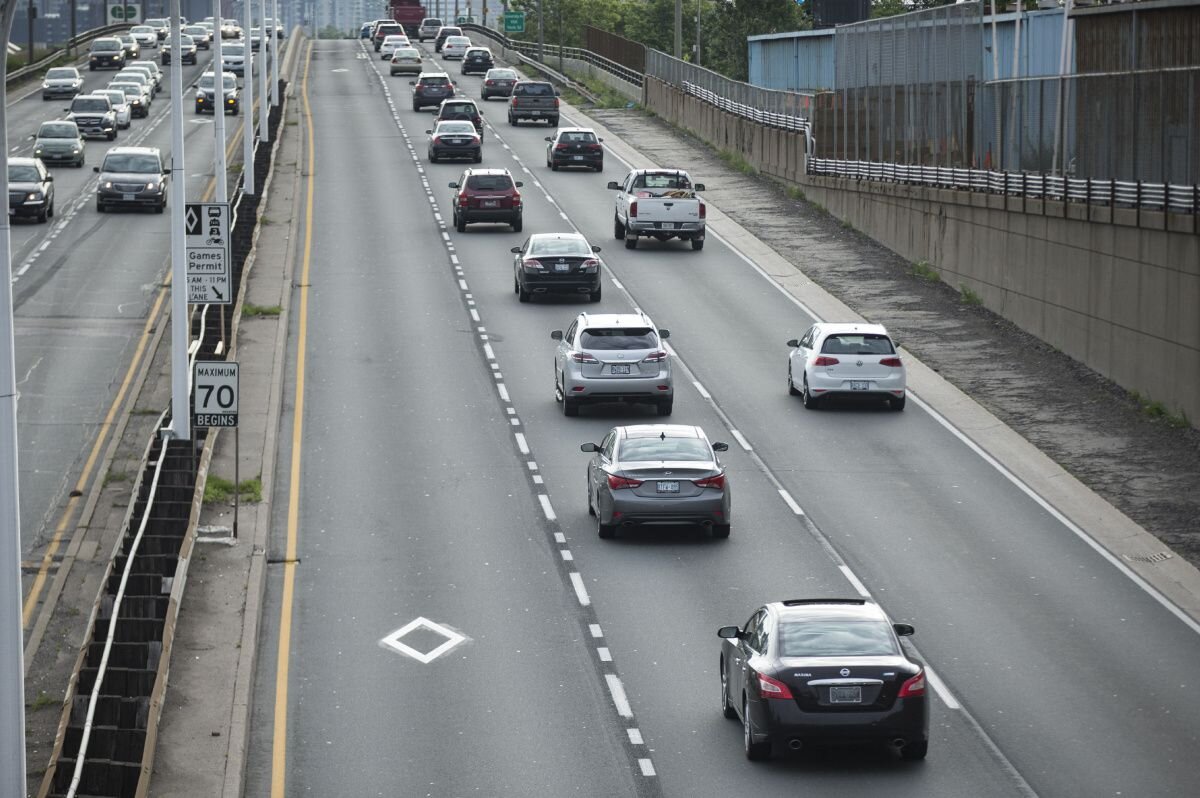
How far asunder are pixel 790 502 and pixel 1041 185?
1504cm

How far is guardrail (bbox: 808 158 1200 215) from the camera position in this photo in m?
32.6

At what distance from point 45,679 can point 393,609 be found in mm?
3863

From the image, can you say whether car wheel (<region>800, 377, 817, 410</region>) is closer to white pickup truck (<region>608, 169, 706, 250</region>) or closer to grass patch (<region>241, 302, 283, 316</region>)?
grass patch (<region>241, 302, 283, 316</region>)

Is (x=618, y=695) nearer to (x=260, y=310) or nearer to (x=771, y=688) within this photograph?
(x=771, y=688)

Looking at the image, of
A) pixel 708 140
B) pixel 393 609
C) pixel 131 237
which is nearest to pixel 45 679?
pixel 393 609

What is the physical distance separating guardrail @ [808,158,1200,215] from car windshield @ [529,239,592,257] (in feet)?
29.8

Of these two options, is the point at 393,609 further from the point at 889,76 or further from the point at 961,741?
the point at 889,76

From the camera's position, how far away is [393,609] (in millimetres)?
22031

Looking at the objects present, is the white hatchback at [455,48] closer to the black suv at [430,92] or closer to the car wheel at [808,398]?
the black suv at [430,92]

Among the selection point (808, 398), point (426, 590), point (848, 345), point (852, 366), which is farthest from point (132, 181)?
point (426, 590)

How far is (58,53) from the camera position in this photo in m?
121

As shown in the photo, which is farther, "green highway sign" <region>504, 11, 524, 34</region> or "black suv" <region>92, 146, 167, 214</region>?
"green highway sign" <region>504, 11, 524, 34</region>

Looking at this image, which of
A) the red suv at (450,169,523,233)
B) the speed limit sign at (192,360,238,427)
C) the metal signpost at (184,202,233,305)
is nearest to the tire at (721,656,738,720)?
the speed limit sign at (192,360,238,427)

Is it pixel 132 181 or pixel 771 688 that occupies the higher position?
pixel 132 181
